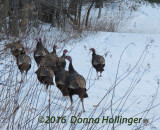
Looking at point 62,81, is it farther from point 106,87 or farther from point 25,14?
point 106,87

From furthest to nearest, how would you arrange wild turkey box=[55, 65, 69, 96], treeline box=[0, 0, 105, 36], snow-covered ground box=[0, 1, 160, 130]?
1. wild turkey box=[55, 65, 69, 96]
2. treeline box=[0, 0, 105, 36]
3. snow-covered ground box=[0, 1, 160, 130]

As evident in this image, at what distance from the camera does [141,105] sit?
4.63 m

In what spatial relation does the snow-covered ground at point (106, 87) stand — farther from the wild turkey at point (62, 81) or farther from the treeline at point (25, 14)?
the treeline at point (25, 14)

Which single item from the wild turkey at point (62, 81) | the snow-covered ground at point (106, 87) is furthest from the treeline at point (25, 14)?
the wild turkey at point (62, 81)

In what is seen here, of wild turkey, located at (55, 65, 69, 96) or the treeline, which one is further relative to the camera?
wild turkey, located at (55, 65, 69, 96)

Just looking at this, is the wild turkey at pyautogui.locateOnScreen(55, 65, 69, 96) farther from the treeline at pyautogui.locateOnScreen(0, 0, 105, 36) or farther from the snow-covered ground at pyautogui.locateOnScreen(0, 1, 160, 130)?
the treeline at pyautogui.locateOnScreen(0, 0, 105, 36)

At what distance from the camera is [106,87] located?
5.88 m

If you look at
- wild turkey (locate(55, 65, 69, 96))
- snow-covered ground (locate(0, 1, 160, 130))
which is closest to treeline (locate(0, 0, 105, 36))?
snow-covered ground (locate(0, 1, 160, 130))

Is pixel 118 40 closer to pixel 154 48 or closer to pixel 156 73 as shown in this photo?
pixel 154 48

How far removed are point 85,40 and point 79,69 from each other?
366cm

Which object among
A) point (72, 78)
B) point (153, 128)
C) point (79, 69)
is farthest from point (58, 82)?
point (79, 69)

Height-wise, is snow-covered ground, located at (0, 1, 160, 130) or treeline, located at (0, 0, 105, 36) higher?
treeline, located at (0, 0, 105, 36)

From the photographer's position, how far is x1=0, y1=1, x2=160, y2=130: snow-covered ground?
221 centimetres

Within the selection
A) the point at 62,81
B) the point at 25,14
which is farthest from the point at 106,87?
the point at 25,14
